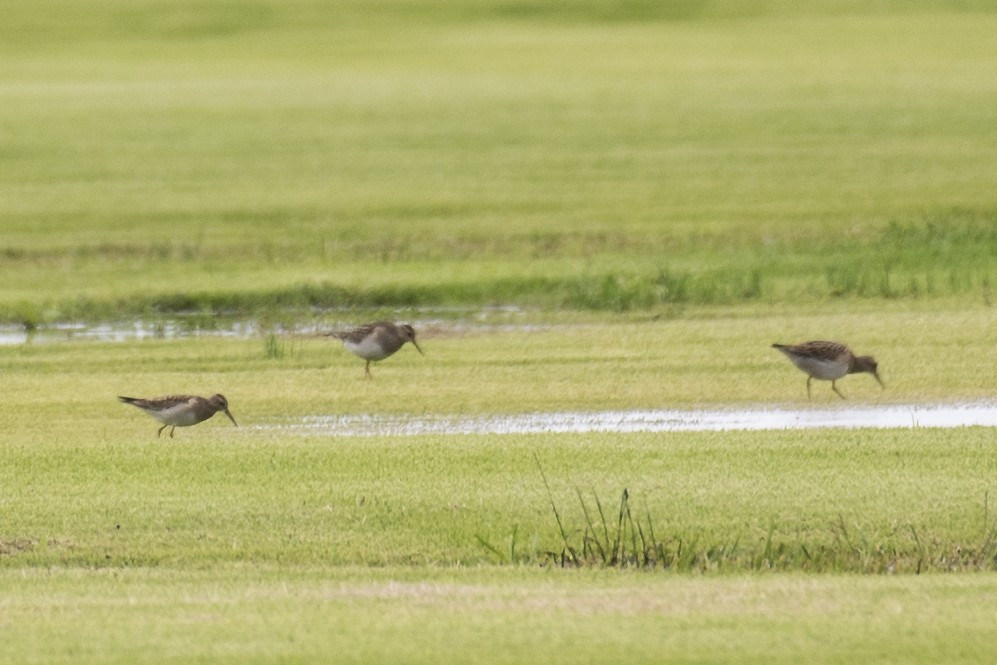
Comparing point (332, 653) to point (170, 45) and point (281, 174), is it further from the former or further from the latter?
point (170, 45)

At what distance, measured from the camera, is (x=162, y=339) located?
815 inches

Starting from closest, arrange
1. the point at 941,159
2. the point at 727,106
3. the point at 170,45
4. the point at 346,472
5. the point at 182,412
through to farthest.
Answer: the point at 346,472
the point at 182,412
the point at 941,159
the point at 727,106
the point at 170,45

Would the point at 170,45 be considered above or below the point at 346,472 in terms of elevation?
above

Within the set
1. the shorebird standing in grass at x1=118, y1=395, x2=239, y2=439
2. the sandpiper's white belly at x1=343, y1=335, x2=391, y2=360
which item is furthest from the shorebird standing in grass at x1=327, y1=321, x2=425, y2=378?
the shorebird standing in grass at x1=118, y1=395, x2=239, y2=439

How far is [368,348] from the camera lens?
56.2ft

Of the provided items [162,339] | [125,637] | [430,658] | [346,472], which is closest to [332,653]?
[430,658]

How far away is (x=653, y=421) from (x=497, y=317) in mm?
7146

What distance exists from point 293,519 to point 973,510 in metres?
3.94

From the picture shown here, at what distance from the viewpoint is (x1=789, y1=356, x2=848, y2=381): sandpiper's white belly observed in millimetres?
15398

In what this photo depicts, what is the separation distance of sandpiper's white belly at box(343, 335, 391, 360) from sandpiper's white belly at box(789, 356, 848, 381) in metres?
3.84

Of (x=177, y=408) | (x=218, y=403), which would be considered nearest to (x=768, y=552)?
(x=177, y=408)

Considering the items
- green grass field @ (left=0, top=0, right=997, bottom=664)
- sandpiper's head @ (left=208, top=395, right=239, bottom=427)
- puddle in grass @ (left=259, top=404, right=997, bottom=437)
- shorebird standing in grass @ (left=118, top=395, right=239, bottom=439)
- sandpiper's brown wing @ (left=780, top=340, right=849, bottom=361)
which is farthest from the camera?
sandpiper's brown wing @ (left=780, top=340, right=849, bottom=361)

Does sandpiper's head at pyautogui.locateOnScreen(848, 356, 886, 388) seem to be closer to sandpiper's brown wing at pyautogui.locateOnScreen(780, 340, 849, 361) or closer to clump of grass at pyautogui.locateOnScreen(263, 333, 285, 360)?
sandpiper's brown wing at pyautogui.locateOnScreen(780, 340, 849, 361)

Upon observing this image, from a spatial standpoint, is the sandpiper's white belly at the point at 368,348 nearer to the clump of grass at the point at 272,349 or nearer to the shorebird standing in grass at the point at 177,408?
the clump of grass at the point at 272,349
